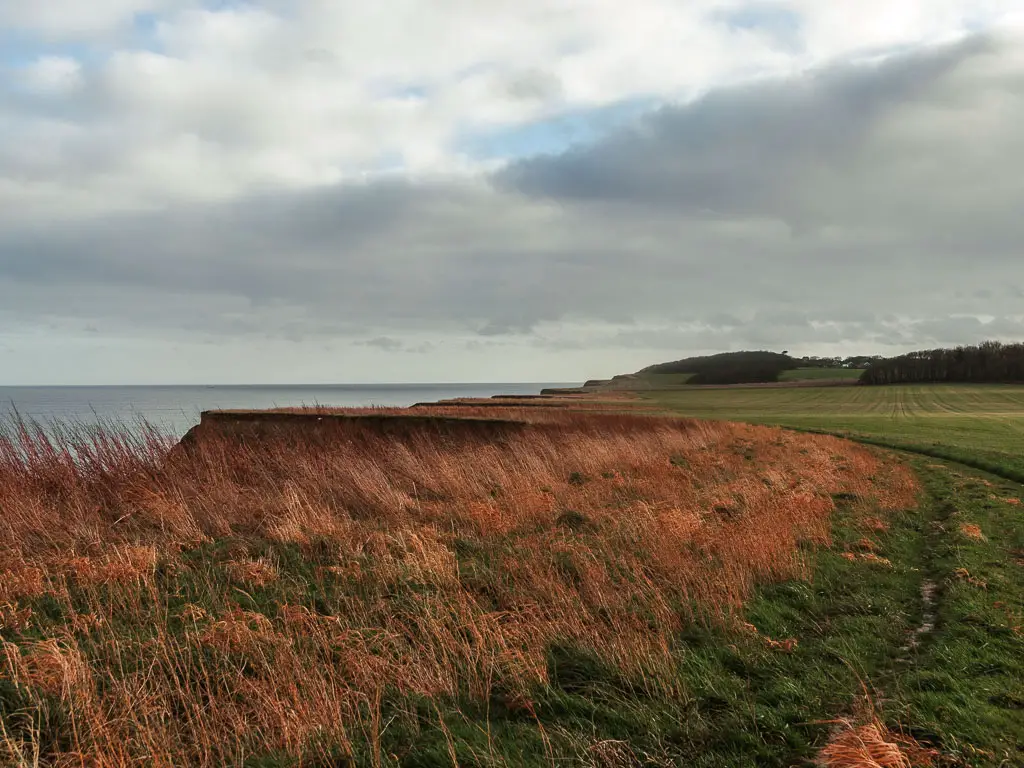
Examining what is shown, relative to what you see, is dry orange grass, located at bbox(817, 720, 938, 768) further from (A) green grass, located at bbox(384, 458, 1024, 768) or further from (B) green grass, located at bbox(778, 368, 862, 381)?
(B) green grass, located at bbox(778, 368, 862, 381)

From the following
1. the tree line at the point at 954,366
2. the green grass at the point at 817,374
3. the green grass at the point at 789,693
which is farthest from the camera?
the green grass at the point at 817,374

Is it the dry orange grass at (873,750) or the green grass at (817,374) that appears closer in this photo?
the dry orange grass at (873,750)

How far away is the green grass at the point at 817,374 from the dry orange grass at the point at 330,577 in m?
133

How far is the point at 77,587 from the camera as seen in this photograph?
771 cm

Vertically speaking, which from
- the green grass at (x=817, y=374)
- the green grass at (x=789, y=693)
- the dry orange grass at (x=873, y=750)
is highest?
the green grass at (x=817, y=374)

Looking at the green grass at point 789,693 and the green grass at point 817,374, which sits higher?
the green grass at point 817,374

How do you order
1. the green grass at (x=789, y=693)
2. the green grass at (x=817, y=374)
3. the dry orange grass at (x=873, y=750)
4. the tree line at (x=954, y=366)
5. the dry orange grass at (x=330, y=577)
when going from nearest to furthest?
1. the dry orange grass at (x=873, y=750)
2. the green grass at (x=789, y=693)
3. the dry orange grass at (x=330, y=577)
4. the tree line at (x=954, y=366)
5. the green grass at (x=817, y=374)

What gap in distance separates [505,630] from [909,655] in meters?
4.16

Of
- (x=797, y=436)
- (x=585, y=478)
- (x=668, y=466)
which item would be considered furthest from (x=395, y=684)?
(x=797, y=436)

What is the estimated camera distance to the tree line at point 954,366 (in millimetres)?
113250

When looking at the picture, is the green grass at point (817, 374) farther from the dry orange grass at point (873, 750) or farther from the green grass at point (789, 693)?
the dry orange grass at point (873, 750)

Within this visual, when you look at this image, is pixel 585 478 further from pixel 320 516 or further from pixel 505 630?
pixel 505 630

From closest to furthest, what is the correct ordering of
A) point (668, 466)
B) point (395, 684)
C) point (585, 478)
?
1. point (395, 684)
2. point (585, 478)
3. point (668, 466)

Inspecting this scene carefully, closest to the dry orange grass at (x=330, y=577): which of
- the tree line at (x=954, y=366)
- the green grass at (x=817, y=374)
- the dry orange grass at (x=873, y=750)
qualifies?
the dry orange grass at (x=873, y=750)
